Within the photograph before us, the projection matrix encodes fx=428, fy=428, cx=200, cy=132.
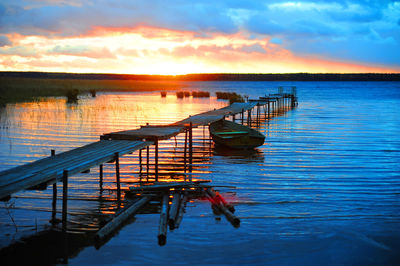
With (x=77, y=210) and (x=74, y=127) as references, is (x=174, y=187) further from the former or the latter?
(x=74, y=127)

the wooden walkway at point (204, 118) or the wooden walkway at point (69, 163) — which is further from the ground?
the wooden walkway at point (204, 118)

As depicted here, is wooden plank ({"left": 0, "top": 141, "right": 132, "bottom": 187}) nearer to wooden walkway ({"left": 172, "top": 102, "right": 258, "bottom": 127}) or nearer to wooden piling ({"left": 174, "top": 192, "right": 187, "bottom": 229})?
wooden piling ({"left": 174, "top": 192, "right": 187, "bottom": 229})

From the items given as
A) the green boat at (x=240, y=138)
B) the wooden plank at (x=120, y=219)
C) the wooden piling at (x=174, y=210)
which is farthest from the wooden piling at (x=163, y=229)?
the green boat at (x=240, y=138)

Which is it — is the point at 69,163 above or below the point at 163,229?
above

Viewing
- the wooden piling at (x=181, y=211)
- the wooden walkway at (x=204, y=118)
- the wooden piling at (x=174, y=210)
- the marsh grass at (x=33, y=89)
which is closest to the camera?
the wooden piling at (x=174, y=210)

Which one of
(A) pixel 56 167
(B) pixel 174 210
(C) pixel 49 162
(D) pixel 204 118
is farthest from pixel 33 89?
(B) pixel 174 210

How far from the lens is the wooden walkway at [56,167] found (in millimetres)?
7438

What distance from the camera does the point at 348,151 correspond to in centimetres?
1909

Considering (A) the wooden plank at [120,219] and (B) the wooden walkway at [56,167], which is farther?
(A) the wooden plank at [120,219]

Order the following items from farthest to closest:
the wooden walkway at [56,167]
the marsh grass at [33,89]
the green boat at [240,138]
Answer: the marsh grass at [33,89] < the green boat at [240,138] < the wooden walkway at [56,167]

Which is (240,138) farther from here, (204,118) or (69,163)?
(69,163)

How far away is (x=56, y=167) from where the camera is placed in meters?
8.76

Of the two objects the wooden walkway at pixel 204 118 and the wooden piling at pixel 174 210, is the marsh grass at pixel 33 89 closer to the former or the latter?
the wooden walkway at pixel 204 118

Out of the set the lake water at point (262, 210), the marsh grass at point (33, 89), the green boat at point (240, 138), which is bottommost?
the lake water at point (262, 210)
